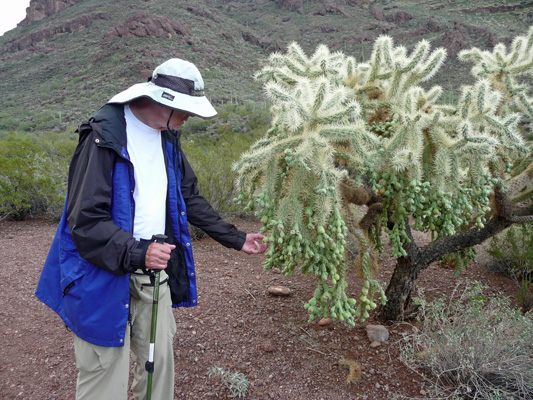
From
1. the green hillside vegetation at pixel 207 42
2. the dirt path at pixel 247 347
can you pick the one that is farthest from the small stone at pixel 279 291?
the green hillside vegetation at pixel 207 42

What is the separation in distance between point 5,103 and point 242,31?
26.4 meters

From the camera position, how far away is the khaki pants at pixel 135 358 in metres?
2.14

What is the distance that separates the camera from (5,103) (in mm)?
30875

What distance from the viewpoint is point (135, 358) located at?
2529 mm

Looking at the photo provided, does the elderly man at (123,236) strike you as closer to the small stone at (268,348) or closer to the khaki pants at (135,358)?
the khaki pants at (135,358)

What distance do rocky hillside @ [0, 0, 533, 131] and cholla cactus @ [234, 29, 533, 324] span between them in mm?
22702

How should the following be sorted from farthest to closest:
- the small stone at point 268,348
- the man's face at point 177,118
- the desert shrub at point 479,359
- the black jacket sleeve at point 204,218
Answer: the small stone at point 268,348
the black jacket sleeve at point 204,218
the desert shrub at point 479,359
the man's face at point 177,118

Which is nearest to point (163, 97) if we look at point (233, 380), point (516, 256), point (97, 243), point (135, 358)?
point (97, 243)

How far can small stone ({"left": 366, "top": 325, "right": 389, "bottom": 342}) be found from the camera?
132 inches

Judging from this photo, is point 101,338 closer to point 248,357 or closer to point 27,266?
point 248,357

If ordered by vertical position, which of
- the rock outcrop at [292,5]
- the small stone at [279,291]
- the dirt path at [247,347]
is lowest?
the dirt path at [247,347]

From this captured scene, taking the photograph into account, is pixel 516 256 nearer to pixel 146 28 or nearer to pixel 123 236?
pixel 123 236

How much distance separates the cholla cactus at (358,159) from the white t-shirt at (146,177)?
513 millimetres

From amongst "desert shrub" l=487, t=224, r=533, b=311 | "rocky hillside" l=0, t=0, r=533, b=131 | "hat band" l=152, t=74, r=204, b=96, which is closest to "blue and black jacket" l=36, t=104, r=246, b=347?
"hat band" l=152, t=74, r=204, b=96
